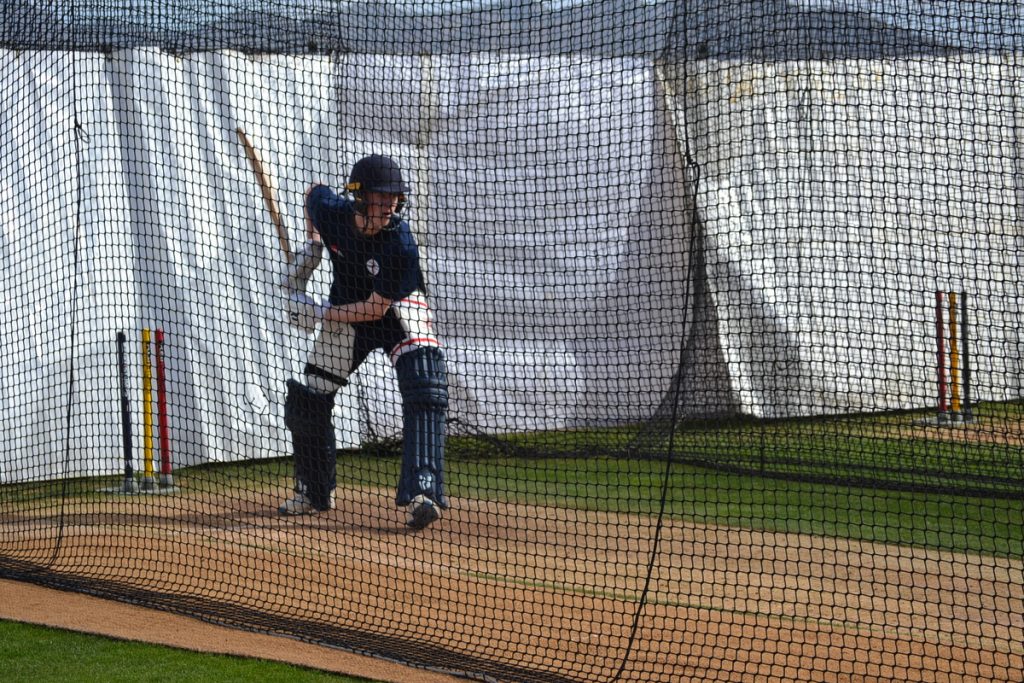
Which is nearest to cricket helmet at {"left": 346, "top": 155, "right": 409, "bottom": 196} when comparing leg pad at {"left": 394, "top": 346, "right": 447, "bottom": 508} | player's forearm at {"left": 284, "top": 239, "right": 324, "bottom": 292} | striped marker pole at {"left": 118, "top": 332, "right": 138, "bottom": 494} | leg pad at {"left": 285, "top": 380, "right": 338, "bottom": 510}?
player's forearm at {"left": 284, "top": 239, "right": 324, "bottom": 292}

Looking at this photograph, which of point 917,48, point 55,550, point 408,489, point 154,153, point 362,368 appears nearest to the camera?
point 55,550

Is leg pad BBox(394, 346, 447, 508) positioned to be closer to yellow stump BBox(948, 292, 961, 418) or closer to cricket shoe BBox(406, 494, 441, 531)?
cricket shoe BBox(406, 494, 441, 531)

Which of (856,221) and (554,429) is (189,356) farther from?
(856,221)

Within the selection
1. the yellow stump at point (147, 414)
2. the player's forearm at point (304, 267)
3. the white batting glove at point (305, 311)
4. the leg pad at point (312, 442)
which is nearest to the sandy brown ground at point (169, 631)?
the leg pad at point (312, 442)

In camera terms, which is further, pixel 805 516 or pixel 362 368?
pixel 362 368

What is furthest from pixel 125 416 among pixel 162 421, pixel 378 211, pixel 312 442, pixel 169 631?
pixel 169 631

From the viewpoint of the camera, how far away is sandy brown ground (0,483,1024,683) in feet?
14.1

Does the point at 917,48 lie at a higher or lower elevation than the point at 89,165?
higher

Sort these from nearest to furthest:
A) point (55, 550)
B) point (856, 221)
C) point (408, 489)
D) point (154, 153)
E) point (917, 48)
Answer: point (55, 550) → point (408, 489) → point (917, 48) → point (154, 153) → point (856, 221)

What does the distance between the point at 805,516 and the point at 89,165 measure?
545cm

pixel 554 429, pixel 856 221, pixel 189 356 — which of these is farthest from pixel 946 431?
pixel 189 356

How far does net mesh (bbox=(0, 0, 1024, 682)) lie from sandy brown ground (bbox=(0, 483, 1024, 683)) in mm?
28

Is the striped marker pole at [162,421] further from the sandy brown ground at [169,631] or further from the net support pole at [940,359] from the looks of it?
the net support pole at [940,359]

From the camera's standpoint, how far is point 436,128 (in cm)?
980
